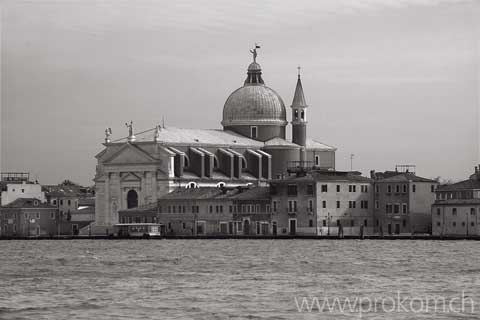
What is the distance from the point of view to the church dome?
116750 mm

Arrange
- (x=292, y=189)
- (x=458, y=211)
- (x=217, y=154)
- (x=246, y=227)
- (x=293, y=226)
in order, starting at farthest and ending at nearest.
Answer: (x=217, y=154), (x=246, y=227), (x=292, y=189), (x=293, y=226), (x=458, y=211)

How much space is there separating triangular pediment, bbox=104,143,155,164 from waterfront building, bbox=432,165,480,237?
76.9 ft

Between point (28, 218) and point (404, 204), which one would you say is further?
point (28, 218)

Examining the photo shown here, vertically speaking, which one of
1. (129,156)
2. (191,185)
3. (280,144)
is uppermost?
(280,144)

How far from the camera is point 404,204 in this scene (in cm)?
9538

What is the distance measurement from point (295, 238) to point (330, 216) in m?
3.62

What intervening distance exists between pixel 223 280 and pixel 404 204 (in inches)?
1814

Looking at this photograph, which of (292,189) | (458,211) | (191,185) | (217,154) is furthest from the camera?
(217,154)

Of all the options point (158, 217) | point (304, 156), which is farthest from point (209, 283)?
point (304, 156)

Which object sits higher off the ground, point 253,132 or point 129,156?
point 253,132

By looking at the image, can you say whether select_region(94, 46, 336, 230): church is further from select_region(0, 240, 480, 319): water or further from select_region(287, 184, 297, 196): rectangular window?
select_region(0, 240, 480, 319): water

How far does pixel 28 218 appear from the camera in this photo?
109 meters

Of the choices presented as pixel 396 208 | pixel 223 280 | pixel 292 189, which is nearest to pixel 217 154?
pixel 292 189

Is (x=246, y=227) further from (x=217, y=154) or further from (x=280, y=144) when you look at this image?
(x=280, y=144)
